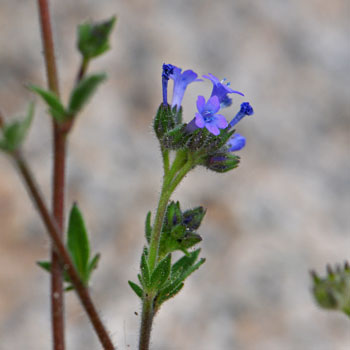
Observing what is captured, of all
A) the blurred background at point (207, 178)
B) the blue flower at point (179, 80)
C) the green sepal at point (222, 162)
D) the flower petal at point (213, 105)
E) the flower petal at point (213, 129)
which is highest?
the blurred background at point (207, 178)

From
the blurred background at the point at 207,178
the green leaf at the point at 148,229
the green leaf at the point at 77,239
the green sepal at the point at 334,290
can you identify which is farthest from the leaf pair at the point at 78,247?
the blurred background at the point at 207,178

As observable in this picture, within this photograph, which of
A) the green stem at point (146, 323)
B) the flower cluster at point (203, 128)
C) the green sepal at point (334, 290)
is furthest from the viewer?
the green sepal at point (334, 290)

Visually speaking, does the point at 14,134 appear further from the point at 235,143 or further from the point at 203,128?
the point at 235,143

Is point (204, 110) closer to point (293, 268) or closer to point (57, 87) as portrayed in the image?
point (57, 87)

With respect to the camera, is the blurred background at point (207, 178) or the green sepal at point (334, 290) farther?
the blurred background at point (207, 178)

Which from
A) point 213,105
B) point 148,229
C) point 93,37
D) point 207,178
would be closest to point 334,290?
point 148,229

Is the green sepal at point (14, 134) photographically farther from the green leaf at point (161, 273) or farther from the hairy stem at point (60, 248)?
the green leaf at point (161, 273)

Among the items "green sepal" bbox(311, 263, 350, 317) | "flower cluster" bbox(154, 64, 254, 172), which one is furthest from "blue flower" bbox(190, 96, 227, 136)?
"green sepal" bbox(311, 263, 350, 317)
